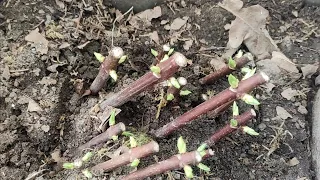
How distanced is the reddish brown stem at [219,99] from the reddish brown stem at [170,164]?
15 cm

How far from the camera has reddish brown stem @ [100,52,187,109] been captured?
1519 millimetres

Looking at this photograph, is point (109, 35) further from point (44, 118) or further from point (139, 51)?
point (44, 118)

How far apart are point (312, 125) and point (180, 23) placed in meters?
0.75

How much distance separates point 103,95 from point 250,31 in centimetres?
76

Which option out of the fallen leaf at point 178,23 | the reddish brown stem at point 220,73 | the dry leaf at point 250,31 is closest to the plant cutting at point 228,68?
the reddish brown stem at point 220,73

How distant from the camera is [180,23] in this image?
89.2 inches

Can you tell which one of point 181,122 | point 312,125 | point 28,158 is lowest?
point 312,125

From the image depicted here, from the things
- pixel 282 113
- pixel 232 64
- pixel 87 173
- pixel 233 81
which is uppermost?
pixel 233 81

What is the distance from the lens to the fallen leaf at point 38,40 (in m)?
2.06

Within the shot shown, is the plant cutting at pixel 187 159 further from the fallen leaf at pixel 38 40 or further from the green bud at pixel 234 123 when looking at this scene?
the fallen leaf at pixel 38 40


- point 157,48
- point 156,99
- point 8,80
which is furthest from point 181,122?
point 8,80

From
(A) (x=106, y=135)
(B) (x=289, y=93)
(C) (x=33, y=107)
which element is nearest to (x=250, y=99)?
(A) (x=106, y=135)

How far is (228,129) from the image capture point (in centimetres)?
179

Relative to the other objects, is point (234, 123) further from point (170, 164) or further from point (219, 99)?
point (170, 164)
